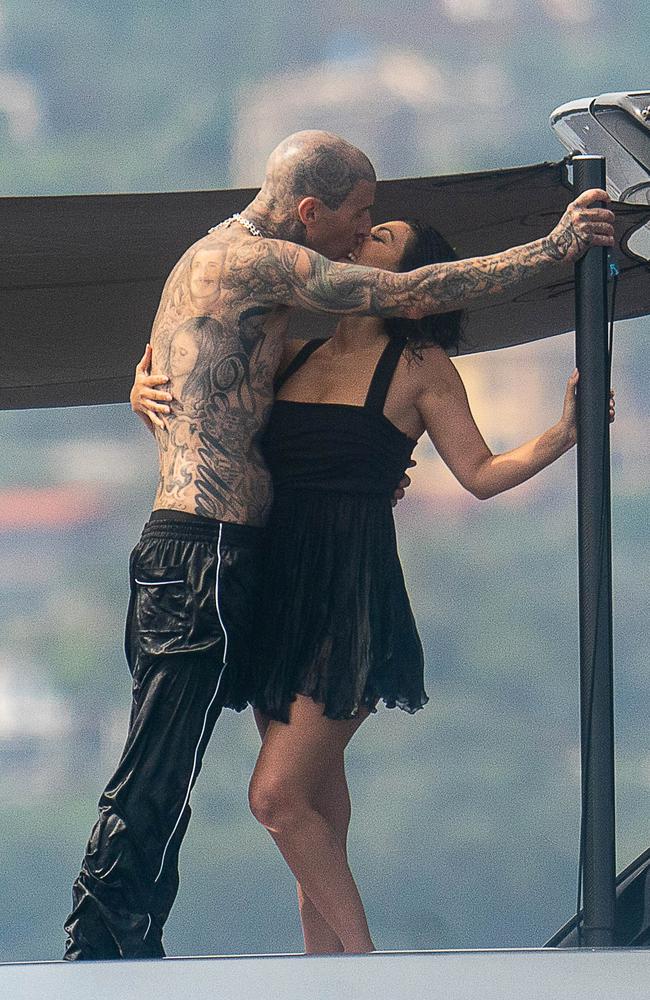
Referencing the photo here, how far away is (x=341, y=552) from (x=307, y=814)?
1.60 feet

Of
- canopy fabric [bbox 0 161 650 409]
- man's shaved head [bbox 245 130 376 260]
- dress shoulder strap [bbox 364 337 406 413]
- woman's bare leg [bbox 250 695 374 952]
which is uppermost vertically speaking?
canopy fabric [bbox 0 161 650 409]

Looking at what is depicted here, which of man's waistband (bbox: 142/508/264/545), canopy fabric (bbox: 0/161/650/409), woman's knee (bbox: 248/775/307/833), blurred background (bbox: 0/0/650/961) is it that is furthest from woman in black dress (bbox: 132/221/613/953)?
blurred background (bbox: 0/0/650/961)

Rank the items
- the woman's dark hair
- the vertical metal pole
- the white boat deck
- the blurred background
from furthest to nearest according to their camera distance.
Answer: the blurred background, the woman's dark hair, the vertical metal pole, the white boat deck

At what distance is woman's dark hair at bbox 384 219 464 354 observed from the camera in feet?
8.77

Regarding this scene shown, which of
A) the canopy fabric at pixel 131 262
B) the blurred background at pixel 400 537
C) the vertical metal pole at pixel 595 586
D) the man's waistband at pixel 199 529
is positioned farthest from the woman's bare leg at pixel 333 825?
the blurred background at pixel 400 537

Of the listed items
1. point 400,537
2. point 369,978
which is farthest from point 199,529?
point 400,537

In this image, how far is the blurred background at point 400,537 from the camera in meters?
5.38

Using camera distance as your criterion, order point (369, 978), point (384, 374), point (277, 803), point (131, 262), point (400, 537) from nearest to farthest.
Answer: point (369, 978) < point (277, 803) < point (384, 374) < point (131, 262) < point (400, 537)

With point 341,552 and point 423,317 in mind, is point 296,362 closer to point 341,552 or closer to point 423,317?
point 423,317

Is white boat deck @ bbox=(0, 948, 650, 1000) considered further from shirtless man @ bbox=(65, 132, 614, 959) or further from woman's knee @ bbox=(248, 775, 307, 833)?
woman's knee @ bbox=(248, 775, 307, 833)

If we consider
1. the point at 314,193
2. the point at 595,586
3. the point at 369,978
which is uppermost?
the point at 314,193

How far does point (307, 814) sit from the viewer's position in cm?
256

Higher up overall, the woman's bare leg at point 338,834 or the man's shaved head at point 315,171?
the man's shaved head at point 315,171

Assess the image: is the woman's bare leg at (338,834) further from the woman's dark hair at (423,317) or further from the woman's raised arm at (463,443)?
the woman's dark hair at (423,317)
